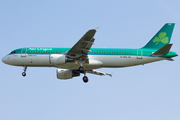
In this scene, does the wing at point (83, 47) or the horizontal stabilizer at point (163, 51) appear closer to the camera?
the wing at point (83, 47)

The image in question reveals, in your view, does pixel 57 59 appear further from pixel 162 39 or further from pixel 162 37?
pixel 162 37

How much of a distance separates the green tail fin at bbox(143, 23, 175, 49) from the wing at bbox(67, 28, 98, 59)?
35.0 ft

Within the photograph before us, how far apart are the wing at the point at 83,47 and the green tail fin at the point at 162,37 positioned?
1066 centimetres

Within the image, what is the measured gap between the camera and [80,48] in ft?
156

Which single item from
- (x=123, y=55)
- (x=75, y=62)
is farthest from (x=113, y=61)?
(x=75, y=62)

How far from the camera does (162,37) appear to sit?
53281 mm

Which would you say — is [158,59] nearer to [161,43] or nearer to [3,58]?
[161,43]

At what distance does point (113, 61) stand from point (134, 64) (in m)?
3.30

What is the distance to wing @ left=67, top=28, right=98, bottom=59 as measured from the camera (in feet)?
146

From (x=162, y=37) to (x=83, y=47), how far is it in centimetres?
1372

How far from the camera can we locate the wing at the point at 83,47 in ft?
146

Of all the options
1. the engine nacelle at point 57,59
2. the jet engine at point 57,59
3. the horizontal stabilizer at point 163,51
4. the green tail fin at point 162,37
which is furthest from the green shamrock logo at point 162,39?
the engine nacelle at point 57,59

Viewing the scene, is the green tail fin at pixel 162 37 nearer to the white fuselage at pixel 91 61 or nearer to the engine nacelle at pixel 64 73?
the white fuselage at pixel 91 61

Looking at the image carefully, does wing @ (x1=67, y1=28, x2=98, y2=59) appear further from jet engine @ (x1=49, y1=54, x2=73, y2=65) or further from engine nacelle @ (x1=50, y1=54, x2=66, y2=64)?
engine nacelle @ (x1=50, y1=54, x2=66, y2=64)
